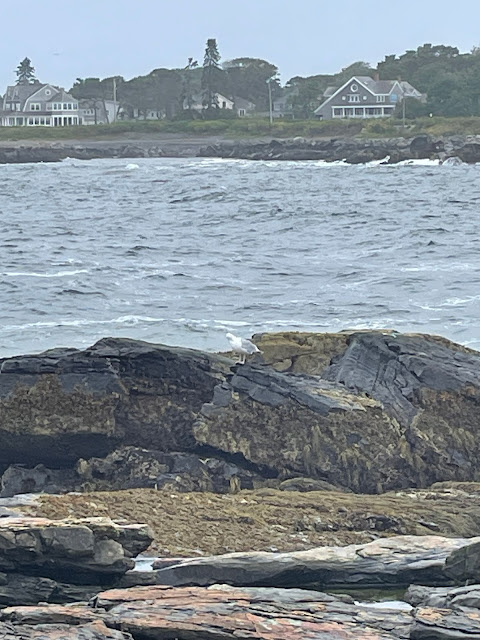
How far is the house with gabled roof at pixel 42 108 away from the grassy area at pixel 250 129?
18.6 m

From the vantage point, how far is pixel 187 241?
36.7 metres

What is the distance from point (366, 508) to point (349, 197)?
44.6m

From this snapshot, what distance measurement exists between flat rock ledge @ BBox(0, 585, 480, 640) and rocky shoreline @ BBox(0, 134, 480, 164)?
7869 cm

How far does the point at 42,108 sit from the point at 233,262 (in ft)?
407

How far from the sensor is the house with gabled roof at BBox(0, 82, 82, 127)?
149375 mm

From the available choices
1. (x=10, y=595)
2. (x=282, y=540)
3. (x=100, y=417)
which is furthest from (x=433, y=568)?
(x=100, y=417)

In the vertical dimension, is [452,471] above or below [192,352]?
below

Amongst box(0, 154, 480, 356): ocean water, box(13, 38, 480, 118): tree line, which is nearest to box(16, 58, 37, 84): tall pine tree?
box(13, 38, 480, 118): tree line

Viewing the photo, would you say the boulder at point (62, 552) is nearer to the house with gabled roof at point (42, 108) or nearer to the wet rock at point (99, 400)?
the wet rock at point (99, 400)

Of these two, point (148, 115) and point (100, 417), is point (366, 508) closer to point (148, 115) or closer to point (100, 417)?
point (100, 417)

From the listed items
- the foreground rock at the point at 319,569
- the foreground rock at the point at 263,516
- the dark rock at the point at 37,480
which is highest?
the foreground rock at the point at 319,569

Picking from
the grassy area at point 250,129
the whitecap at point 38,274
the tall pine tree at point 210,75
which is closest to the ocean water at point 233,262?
the whitecap at point 38,274

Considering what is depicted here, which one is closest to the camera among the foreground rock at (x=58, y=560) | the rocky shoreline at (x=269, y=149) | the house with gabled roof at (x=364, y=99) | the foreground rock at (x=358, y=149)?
the foreground rock at (x=58, y=560)

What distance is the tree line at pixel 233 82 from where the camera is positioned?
457 feet
